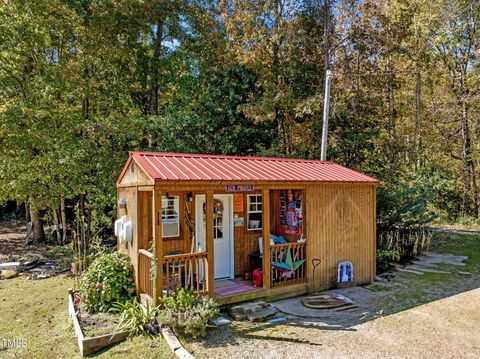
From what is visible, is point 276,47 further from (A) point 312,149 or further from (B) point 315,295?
(B) point 315,295

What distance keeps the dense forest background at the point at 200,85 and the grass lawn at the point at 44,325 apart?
2.92 m

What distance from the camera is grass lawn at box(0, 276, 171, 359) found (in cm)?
517

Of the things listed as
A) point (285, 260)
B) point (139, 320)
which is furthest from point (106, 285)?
point (285, 260)

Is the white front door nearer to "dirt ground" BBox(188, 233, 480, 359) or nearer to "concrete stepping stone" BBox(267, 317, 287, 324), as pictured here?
"dirt ground" BBox(188, 233, 480, 359)

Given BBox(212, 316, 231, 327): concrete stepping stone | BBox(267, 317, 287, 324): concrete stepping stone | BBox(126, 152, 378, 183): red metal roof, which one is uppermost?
BBox(126, 152, 378, 183): red metal roof

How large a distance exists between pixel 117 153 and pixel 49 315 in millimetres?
7497

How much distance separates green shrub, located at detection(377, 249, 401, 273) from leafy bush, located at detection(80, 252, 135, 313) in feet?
22.6

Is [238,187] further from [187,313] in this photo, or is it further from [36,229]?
[36,229]

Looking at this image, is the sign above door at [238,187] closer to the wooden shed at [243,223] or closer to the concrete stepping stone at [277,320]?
the wooden shed at [243,223]

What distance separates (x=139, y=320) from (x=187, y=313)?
85 cm

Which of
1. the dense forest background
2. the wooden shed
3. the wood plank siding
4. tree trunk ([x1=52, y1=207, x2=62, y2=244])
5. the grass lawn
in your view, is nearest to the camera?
the grass lawn

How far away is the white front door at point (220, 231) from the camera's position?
813cm

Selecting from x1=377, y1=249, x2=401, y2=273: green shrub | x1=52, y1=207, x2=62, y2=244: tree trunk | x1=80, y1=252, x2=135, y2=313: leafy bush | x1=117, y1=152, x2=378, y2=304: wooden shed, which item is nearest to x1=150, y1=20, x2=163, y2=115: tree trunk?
x1=52, y1=207, x2=62, y2=244: tree trunk

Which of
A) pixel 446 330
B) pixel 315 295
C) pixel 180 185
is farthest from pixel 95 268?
pixel 446 330
